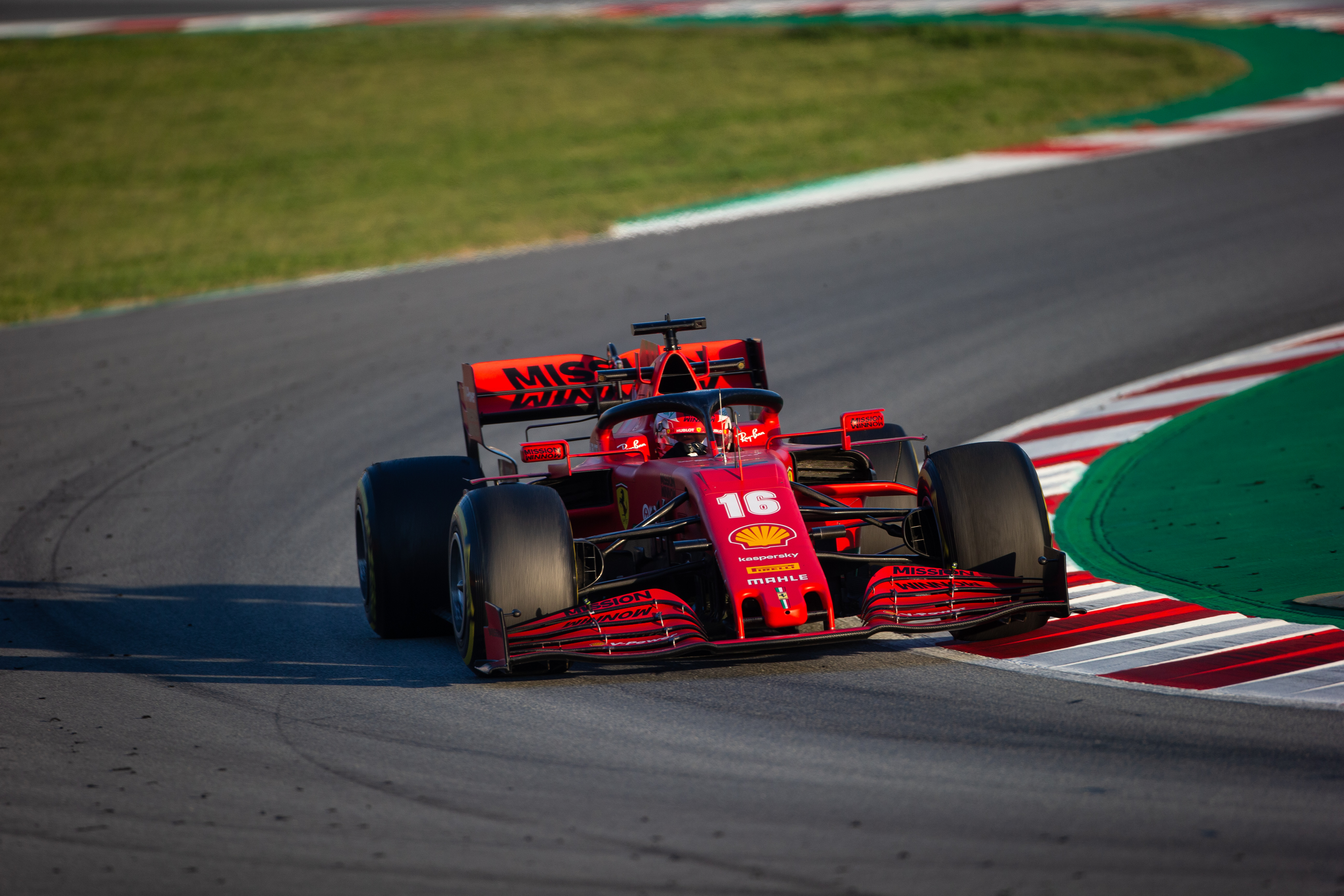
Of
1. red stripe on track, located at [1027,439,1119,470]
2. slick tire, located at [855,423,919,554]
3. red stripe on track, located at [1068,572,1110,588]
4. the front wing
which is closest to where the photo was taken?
the front wing

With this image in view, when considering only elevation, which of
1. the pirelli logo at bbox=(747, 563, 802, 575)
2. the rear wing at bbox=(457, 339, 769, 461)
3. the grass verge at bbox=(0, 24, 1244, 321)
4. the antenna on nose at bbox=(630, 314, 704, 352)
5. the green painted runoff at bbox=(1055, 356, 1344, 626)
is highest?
the grass verge at bbox=(0, 24, 1244, 321)

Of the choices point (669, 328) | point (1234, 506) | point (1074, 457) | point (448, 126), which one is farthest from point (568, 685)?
point (448, 126)

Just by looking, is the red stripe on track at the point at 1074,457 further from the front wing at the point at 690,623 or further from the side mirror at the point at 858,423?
the front wing at the point at 690,623

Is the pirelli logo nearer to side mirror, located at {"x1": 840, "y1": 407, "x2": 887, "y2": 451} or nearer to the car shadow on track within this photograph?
the car shadow on track

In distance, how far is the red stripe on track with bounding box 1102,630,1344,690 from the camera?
21.5 feet

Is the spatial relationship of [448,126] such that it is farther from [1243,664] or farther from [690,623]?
[1243,664]

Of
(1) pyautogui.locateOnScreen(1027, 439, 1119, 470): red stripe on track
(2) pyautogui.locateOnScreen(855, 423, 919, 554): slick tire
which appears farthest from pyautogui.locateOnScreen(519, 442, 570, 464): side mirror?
(1) pyautogui.locateOnScreen(1027, 439, 1119, 470): red stripe on track

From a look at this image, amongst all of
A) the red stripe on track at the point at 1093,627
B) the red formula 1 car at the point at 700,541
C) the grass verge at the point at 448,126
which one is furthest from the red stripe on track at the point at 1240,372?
the grass verge at the point at 448,126

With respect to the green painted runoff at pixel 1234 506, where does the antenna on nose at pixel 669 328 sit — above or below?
above

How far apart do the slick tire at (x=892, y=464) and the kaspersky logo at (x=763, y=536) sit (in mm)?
1920

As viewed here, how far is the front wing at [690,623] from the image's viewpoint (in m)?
6.86

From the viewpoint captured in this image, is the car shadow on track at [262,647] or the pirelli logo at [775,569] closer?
the pirelli logo at [775,569]

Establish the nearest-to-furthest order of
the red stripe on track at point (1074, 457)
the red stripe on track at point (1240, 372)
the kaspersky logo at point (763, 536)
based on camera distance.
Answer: the kaspersky logo at point (763, 536) < the red stripe on track at point (1074, 457) < the red stripe on track at point (1240, 372)

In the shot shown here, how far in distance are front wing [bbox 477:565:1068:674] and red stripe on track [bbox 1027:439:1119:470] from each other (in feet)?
14.4
